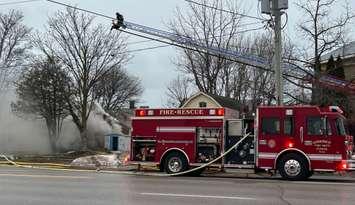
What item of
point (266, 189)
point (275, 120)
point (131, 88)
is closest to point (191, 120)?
point (275, 120)

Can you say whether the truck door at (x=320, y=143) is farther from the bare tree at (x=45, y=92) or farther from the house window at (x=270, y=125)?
→ the bare tree at (x=45, y=92)

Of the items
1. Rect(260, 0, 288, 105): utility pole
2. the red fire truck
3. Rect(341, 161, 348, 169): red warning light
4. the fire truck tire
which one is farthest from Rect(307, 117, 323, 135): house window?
the fire truck tire

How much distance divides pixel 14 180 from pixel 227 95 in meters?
30.5

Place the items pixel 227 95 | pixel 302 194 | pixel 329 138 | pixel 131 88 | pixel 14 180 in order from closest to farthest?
pixel 302 194 < pixel 14 180 < pixel 329 138 < pixel 227 95 < pixel 131 88

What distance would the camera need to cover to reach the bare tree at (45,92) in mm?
42781

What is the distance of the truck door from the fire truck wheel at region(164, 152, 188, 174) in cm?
475

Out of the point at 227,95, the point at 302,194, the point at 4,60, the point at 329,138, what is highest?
the point at 4,60

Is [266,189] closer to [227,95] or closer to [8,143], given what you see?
[227,95]

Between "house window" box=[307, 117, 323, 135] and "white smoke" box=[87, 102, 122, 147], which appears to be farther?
"white smoke" box=[87, 102, 122, 147]

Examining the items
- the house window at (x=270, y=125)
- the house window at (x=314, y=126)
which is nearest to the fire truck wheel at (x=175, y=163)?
the house window at (x=270, y=125)

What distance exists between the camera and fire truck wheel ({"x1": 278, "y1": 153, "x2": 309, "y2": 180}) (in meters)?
21.6

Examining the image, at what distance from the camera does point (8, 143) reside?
4775 cm

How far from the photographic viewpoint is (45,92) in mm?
42469

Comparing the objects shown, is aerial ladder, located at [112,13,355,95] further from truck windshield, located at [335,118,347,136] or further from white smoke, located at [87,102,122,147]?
white smoke, located at [87,102,122,147]
